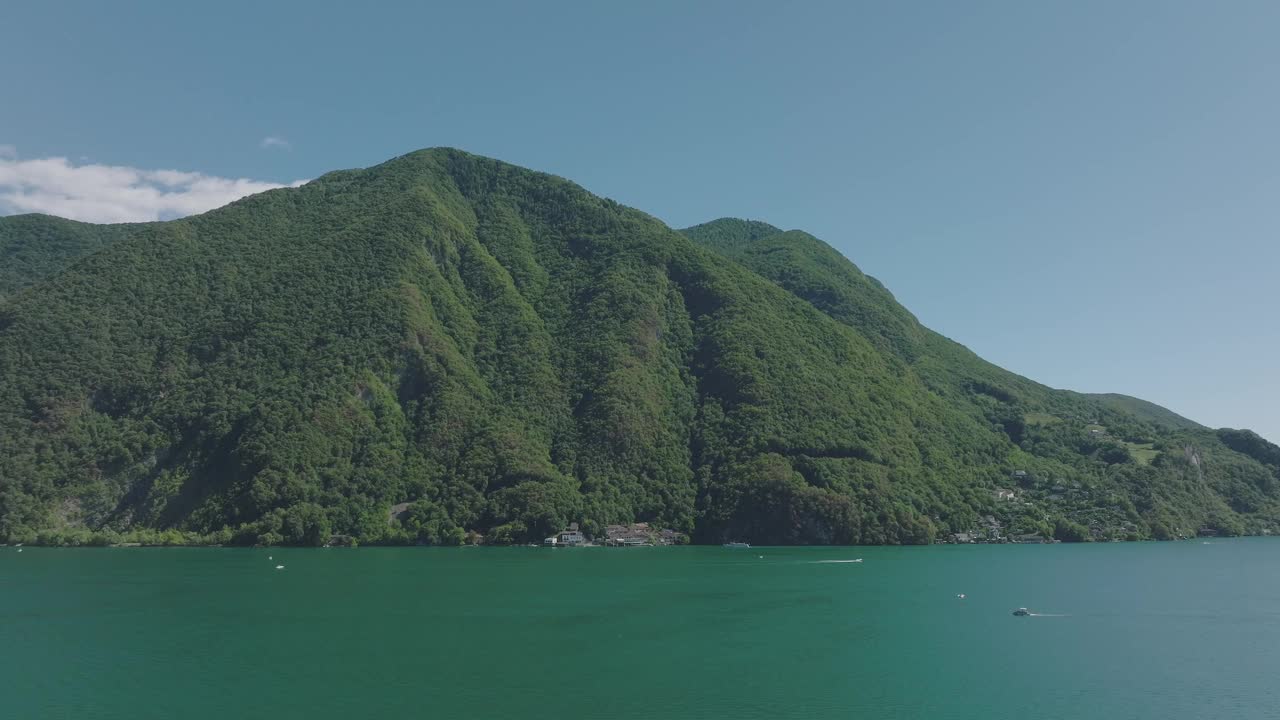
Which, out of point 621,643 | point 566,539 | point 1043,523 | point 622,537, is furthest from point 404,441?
point 1043,523

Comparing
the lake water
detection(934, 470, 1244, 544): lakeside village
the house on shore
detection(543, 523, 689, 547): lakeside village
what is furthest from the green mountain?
the lake water

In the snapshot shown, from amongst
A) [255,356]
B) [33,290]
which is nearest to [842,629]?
[255,356]

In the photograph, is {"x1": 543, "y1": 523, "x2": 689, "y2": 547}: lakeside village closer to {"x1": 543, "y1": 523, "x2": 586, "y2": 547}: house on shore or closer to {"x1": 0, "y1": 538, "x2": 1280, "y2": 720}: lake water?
{"x1": 543, "y1": 523, "x2": 586, "y2": 547}: house on shore

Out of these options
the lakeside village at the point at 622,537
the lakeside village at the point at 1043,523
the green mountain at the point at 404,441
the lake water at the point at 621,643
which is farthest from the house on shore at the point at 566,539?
the lakeside village at the point at 1043,523

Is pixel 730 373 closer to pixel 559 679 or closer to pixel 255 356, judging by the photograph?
pixel 255 356

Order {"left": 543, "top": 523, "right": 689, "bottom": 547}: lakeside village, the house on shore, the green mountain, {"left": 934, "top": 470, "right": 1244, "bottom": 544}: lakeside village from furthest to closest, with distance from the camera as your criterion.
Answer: {"left": 934, "top": 470, "right": 1244, "bottom": 544}: lakeside village, {"left": 543, "top": 523, "right": 689, "bottom": 547}: lakeside village, the house on shore, the green mountain
